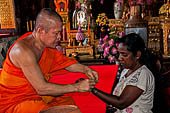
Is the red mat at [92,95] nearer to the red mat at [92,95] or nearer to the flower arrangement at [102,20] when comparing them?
the red mat at [92,95]

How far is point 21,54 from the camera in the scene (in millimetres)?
1523

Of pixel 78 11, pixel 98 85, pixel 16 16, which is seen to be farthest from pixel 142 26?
pixel 16 16

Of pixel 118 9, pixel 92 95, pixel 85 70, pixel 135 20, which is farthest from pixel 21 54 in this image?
pixel 118 9

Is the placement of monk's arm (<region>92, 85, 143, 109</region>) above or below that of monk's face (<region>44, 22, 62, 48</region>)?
below

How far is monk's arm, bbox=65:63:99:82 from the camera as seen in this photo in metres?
1.88

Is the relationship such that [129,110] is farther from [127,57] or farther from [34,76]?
[34,76]

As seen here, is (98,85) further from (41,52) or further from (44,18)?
(44,18)

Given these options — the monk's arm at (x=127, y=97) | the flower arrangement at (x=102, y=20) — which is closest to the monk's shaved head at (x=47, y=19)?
the monk's arm at (x=127, y=97)

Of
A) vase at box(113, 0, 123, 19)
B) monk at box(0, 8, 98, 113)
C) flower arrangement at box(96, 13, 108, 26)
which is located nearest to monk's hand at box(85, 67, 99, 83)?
monk at box(0, 8, 98, 113)

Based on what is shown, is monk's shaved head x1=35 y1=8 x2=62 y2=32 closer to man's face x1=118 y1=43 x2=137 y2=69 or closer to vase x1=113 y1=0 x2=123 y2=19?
man's face x1=118 y1=43 x2=137 y2=69

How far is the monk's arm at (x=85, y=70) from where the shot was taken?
188cm

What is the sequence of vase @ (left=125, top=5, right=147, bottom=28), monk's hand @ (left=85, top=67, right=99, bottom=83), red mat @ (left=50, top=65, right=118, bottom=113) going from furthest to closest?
vase @ (left=125, top=5, right=147, bottom=28) < red mat @ (left=50, top=65, right=118, bottom=113) < monk's hand @ (left=85, top=67, right=99, bottom=83)

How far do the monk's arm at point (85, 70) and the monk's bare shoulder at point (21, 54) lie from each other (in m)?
0.62

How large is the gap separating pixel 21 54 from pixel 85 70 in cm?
71
